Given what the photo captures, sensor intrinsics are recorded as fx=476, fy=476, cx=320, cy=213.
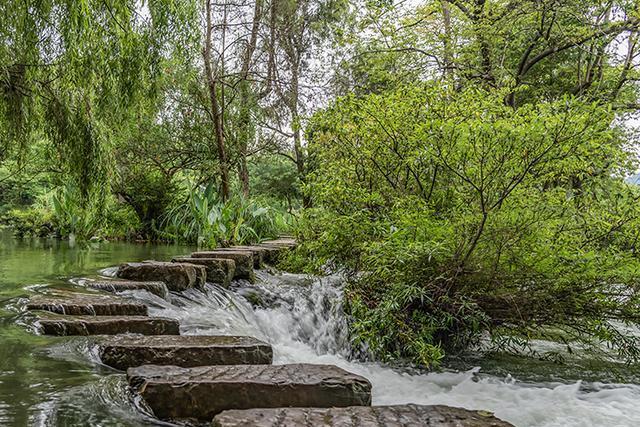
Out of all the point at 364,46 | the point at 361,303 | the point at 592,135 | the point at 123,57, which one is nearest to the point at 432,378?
the point at 361,303

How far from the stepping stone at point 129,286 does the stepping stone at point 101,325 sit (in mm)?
707

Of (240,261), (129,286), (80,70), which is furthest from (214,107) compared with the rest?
(129,286)

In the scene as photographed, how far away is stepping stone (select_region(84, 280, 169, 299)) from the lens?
3145 mm

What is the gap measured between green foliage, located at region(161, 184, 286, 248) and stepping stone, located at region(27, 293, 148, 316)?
12.6ft

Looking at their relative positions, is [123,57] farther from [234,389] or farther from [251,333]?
[234,389]

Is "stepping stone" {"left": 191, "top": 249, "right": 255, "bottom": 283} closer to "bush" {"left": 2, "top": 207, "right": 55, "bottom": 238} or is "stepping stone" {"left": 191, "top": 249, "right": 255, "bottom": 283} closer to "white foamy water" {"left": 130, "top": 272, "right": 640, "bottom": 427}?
"white foamy water" {"left": 130, "top": 272, "right": 640, "bottom": 427}

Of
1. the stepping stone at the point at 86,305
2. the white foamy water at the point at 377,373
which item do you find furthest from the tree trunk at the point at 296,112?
the stepping stone at the point at 86,305

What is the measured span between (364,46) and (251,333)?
696 cm

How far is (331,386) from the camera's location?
5.77 ft

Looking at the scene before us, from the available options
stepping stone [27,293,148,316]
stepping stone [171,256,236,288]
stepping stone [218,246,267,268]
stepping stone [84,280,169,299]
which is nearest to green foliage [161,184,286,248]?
stepping stone [218,246,267,268]

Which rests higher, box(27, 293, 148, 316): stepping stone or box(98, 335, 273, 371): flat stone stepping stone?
box(27, 293, 148, 316): stepping stone

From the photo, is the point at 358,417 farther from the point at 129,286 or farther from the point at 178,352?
the point at 129,286

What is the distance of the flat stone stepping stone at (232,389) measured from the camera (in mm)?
1630

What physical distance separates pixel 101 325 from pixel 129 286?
0.89 meters
